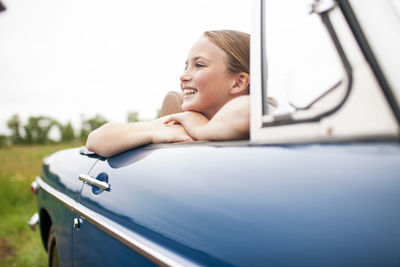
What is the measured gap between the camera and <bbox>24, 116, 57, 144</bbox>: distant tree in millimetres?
61125

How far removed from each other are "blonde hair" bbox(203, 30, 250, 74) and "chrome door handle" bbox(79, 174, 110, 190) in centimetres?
89

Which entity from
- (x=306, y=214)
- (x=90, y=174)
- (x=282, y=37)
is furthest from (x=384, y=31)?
(x=90, y=174)

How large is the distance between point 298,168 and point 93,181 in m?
1.18

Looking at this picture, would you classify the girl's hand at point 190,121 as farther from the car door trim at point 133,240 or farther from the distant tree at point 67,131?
the distant tree at point 67,131

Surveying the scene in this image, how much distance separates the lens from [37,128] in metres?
64.6

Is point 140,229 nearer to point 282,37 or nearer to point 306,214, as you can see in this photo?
point 306,214

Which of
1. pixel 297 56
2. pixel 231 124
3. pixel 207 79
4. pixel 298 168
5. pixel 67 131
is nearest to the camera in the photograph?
pixel 298 168

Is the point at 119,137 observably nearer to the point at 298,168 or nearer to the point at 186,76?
the point at 186,76

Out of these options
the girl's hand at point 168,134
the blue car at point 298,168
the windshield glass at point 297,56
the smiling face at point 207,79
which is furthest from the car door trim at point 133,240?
the smiling face at point 207,79

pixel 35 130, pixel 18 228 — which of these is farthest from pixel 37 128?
pixel 18 228

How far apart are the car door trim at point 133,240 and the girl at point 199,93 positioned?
12.9 inches

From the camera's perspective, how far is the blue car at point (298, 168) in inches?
26.2

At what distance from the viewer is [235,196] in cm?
87

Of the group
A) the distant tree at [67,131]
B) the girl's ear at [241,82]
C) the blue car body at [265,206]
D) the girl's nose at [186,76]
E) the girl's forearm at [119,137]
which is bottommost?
the distant tree at [67,131]
